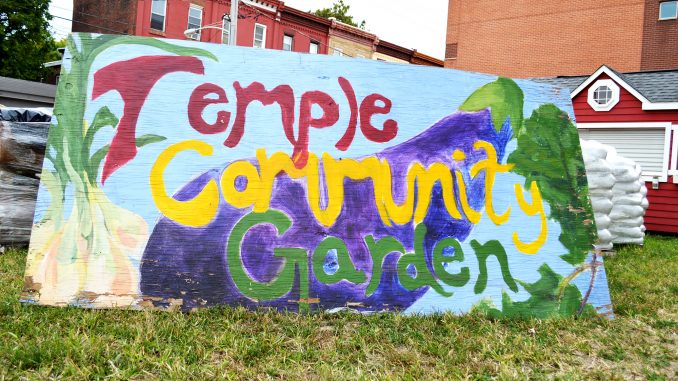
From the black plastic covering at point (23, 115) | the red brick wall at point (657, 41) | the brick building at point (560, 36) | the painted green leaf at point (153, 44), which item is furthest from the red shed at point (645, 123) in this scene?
the brick building at point (560, 36)

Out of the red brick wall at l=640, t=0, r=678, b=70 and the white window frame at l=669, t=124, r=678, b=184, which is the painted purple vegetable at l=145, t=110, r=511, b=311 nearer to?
the white window frame at l=669, t=124, r=678, b=184

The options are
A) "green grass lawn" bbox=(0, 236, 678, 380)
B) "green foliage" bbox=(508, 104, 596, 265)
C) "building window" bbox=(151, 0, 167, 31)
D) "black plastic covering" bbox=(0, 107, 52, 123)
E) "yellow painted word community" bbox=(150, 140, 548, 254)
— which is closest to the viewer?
"green grass lawn" bbox=(0, 236, 678, 380)

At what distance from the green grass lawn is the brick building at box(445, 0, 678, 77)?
963 inches

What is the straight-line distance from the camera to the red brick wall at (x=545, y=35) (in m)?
24.5

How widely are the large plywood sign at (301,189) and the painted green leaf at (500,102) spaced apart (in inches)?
0.6

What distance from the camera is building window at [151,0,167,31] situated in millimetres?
22812

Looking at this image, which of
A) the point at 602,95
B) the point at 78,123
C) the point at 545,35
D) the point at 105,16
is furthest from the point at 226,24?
the point at 78,123

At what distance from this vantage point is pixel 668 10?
23578mm

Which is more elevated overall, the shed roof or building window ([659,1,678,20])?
building window ([659,1,678,20])

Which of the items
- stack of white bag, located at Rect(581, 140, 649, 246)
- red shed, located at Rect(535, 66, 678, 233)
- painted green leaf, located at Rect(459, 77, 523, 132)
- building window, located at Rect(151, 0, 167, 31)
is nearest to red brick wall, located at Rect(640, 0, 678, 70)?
red shed, located at Rect(535, 66, 678, 233)

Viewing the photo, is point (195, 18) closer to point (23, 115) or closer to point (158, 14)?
point (158, 14)

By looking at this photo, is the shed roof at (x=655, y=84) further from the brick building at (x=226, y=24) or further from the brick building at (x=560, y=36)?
the brick building at (x=226, y=24)

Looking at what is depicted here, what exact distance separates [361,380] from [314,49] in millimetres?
27621

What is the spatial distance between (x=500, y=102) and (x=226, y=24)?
22725mm
